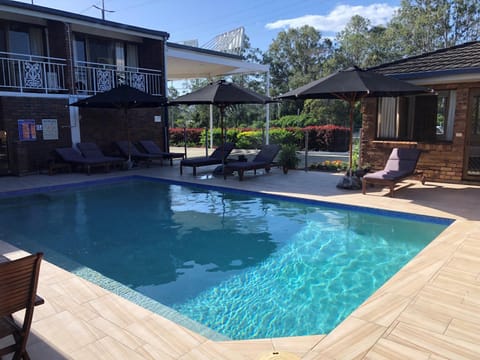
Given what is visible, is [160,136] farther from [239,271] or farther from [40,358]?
[40,358]

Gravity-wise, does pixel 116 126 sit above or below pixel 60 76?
below

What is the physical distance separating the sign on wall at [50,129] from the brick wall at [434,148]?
9.29m

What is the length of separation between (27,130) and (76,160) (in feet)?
5.45

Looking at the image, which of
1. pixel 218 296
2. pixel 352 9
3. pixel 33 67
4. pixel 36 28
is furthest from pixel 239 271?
pixel 352 9

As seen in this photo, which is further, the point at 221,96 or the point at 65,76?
the point at 65,76

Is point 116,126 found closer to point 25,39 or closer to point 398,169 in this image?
point 25,39

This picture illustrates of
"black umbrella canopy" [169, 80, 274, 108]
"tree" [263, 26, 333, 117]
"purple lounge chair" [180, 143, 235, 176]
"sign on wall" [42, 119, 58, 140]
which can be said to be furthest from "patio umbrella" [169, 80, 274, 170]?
"tree" [263, 26, 333, 117]

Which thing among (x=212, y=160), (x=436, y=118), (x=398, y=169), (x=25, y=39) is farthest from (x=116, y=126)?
(x=436, y=118)

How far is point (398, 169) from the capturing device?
28.1 ft

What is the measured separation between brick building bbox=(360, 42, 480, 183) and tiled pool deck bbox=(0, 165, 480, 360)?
17.2 ft

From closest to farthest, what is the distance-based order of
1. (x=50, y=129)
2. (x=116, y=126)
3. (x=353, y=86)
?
(x=353, y=86) < (x=50, y=129) < (x=116, y=126)

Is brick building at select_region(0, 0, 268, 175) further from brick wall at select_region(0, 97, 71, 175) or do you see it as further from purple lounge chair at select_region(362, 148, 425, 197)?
purple lounge chair at select_region(362, 148, 425, 197)

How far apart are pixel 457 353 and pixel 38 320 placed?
3.15 meters

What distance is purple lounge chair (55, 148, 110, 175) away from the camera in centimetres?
1144
